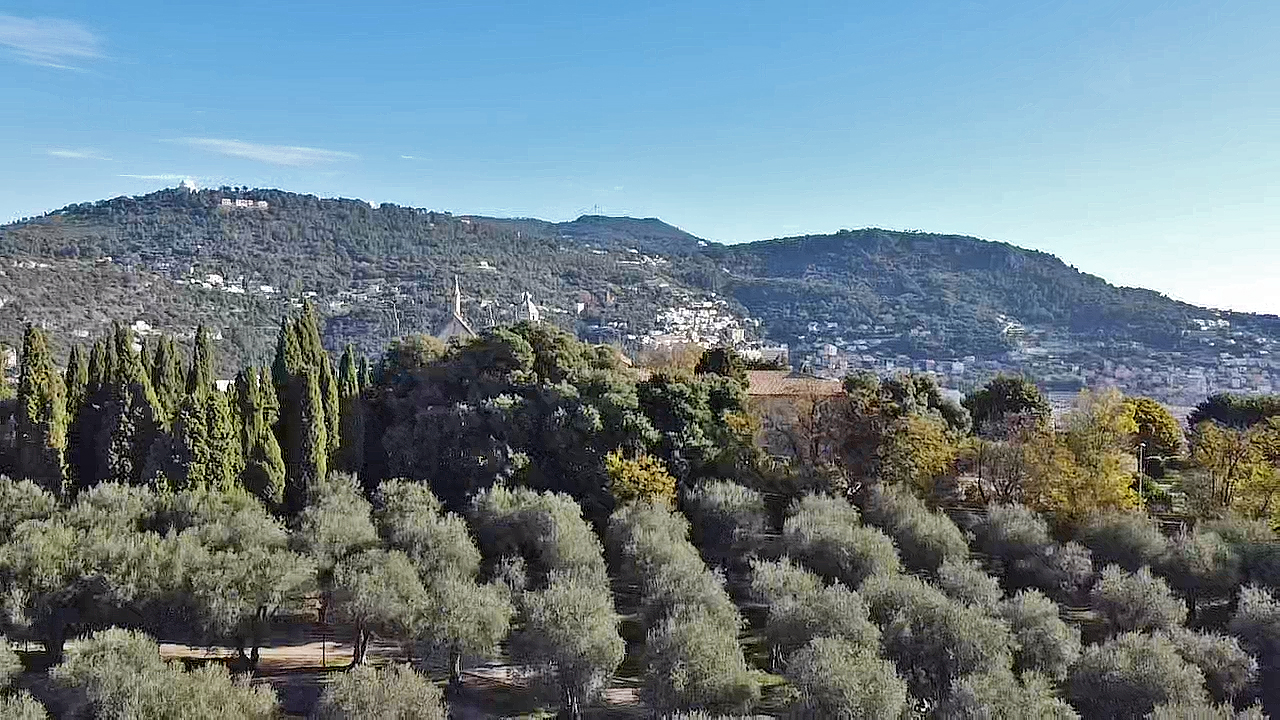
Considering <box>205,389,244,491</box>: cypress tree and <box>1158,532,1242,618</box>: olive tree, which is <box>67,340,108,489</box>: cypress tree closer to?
<box>205,389,244,491</box>: cypress tree

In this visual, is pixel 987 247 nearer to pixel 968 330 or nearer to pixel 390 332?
pixel 968 330

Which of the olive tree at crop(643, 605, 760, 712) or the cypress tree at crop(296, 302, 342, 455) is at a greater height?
the cypress tree at crop(296, 302, 342, 455)

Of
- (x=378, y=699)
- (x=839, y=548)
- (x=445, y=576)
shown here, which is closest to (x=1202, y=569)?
(x=839, y=548)

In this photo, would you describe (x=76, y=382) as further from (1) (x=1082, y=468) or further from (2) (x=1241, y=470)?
(2) (x=1241, y=470)

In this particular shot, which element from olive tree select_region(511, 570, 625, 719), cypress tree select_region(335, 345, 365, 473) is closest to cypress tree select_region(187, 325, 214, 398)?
cypress tree select_region(335, 345, 365, 473)

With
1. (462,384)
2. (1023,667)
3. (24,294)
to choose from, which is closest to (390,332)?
(24,294)

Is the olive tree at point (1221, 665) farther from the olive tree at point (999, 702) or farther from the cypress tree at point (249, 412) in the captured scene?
the cypress tree at point (249, 412)
